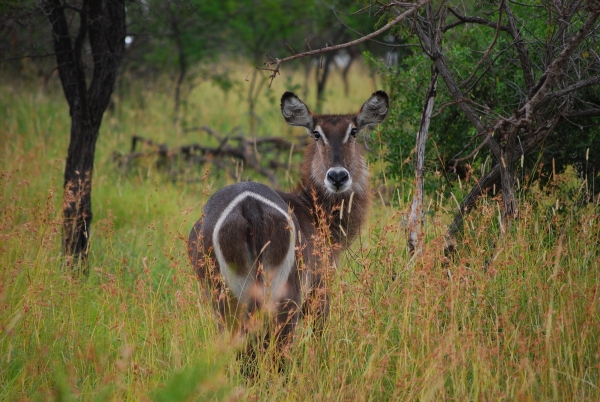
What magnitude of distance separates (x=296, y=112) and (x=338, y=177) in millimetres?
805

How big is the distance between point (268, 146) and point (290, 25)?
495cm

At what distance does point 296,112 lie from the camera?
5.17 m

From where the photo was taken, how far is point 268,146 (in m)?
9.98

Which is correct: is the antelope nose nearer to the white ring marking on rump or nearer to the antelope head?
the antelope head

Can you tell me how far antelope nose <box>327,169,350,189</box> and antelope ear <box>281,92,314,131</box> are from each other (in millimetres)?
678

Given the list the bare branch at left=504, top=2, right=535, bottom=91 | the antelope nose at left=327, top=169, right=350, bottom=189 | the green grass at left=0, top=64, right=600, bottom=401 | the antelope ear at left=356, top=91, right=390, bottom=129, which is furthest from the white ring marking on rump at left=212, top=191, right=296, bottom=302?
the bare branch at left=504, top=2, right=535, bottom=91

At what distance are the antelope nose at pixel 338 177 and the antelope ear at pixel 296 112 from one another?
678 mm

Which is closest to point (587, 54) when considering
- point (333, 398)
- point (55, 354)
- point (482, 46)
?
point (482, 46)

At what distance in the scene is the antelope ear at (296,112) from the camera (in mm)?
5066

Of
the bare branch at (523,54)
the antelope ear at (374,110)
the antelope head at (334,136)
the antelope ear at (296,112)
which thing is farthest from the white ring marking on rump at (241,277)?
the bare branch at (523,54)

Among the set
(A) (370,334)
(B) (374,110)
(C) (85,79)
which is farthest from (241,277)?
(C) (85,79)

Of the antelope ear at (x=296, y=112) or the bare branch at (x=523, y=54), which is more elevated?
the bare branch at (x=523, y=54)

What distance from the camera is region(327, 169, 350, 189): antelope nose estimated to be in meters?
4.61

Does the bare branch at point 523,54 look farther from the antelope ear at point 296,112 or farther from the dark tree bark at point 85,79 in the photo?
the dark tree bark at point 85,79
